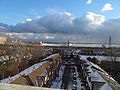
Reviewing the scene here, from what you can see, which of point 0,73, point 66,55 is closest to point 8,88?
point 0,73

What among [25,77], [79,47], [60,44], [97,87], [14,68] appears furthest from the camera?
[60,44]

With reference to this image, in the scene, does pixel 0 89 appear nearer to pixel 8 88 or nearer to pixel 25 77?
pixel 8 88

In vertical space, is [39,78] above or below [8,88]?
below

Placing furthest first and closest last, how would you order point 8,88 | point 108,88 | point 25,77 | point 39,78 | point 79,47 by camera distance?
point 79,47
point 39,78
point 25,77
point 108,88
point 8,88

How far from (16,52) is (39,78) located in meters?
13.7

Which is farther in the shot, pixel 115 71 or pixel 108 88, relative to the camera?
pixel 115 71

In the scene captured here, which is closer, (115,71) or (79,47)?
(115,71)

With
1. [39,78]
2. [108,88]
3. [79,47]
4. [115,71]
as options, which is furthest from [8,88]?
[79,47]

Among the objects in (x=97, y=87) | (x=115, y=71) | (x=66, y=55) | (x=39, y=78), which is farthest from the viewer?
(x=66, y=55)

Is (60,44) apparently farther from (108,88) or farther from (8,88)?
(8,88)

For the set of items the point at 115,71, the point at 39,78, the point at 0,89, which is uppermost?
the point at 0,89

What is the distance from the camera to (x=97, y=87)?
810 centimetres

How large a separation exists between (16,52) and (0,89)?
2310 centimetres

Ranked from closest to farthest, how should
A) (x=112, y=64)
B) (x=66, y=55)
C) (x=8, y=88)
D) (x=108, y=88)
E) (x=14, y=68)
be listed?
(x=8, y=88)
(x=108, y=88)
(x=14, y=68)
(x=112, y=64)
(x=66, y=55)
